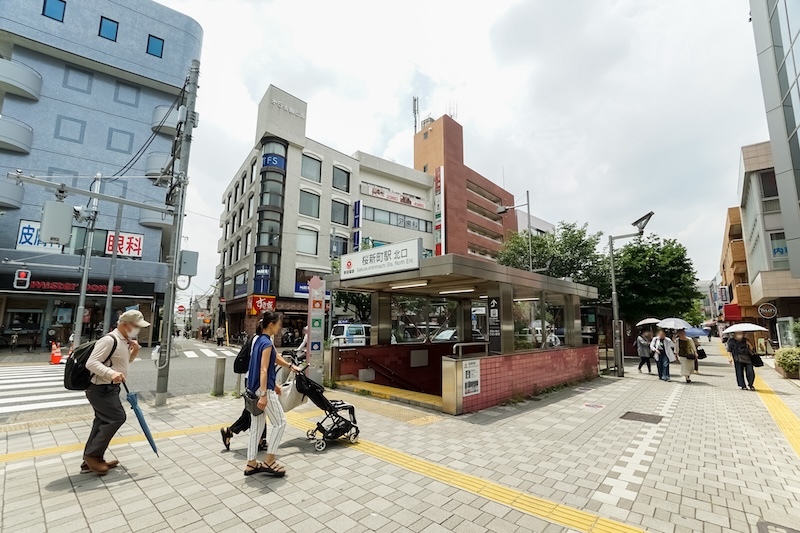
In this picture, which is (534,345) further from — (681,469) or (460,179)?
(460,179)

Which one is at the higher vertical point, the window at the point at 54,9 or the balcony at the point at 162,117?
the window at the point at 54,9

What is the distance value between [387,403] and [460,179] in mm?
36743

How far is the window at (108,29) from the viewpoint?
23714 millimetres

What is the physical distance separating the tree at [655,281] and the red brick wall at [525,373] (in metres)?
10.9

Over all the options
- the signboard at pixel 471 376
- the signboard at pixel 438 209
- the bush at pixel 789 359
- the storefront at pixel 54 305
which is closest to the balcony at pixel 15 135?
the storefront at pixel 54 305

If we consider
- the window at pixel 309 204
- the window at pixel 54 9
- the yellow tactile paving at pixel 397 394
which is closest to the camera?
the yellow tactile paving at pixel 397 394

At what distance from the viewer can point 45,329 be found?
22406 millimetres

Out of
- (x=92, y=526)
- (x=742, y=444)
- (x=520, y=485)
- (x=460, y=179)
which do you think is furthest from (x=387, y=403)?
(x=460, y=179)

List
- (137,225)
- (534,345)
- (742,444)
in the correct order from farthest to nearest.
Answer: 1. (137,225)
2. (534,345)
3. (742,444)

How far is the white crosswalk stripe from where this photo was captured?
26.7 ft

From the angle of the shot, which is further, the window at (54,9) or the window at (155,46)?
the window at (155,46)

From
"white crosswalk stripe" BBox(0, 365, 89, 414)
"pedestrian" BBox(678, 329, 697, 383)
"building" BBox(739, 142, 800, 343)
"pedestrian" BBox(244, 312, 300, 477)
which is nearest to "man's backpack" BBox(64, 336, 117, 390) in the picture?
"pedestrian" BBox(244, 312, 300, 477)

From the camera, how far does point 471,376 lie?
24.5 feet

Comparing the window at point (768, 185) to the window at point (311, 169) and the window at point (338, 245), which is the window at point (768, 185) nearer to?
the window at point (338, 245)
